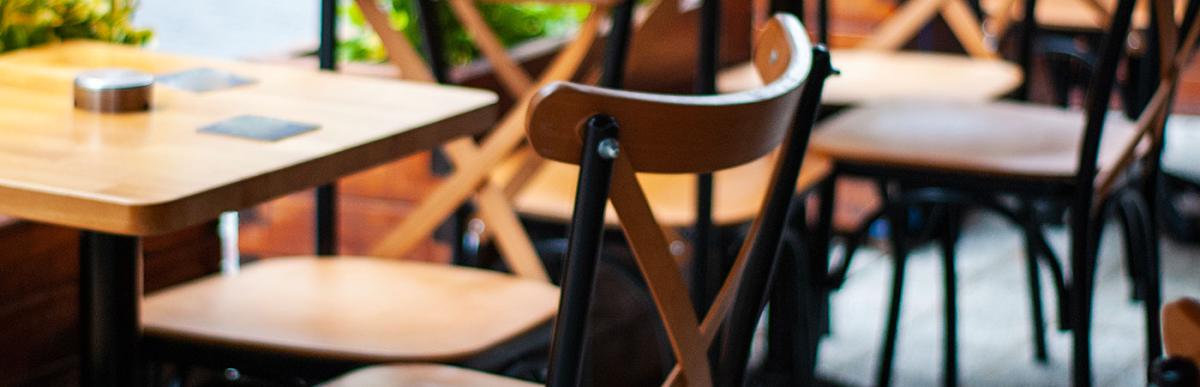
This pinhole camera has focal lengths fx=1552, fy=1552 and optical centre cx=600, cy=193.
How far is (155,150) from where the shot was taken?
1.29 meters

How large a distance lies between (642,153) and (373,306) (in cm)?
79

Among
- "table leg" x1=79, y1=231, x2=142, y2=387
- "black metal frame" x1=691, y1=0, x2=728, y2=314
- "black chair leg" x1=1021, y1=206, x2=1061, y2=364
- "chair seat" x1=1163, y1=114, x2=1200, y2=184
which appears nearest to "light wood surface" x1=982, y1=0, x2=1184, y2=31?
"chair seat" x1=1163, y1=114, x2=1200, y2=184

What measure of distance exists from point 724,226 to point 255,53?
118 cm

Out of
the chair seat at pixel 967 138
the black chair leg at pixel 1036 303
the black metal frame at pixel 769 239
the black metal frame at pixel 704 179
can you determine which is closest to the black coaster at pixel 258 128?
the black metal frame at pixel 769 239

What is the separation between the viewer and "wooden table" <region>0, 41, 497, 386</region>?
115 cm

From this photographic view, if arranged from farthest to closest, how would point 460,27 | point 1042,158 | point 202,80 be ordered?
point 460,27 < point 1042,158 < point 202,80

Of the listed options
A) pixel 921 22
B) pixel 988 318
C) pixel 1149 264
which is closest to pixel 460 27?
pixel 921 22

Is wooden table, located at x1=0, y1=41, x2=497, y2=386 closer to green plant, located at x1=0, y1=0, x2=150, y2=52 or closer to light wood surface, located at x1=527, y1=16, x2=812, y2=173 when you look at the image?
green plant, located at x1=0, y1=0, x2=150, y2=52

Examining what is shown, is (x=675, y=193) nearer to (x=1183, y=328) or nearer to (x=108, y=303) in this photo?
(x=108, y=303)

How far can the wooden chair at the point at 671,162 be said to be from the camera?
0.93 m

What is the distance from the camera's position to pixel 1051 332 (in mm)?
3055

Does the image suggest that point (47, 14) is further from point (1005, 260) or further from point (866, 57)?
point (1005, 260)

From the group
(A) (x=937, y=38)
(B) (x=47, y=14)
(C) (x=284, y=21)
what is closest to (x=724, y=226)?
(B) (x=47, y=14)

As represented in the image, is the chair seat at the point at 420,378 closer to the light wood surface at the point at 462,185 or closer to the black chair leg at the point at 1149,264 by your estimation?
the light wood surface at the point at 462,185
